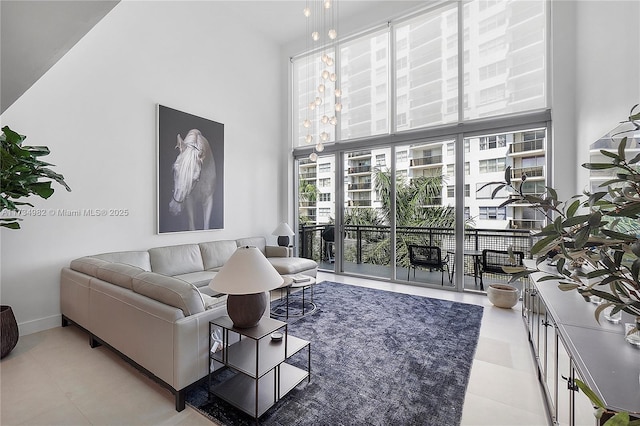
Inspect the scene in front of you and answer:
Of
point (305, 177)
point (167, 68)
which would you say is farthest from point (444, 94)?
point (167, 68)

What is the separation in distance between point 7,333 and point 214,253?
7.51ft

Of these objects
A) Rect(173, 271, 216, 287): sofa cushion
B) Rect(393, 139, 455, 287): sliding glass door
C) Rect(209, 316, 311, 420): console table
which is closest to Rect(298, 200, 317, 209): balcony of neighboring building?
Rect(393, 139, 455, 287): sliding glass door

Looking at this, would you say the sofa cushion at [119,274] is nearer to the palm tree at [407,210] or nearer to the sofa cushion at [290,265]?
the sofa cushion at [290,265]

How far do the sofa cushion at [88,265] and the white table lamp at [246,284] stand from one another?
1632 mm

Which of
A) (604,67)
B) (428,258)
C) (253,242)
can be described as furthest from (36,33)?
(428,258)

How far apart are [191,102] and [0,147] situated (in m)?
3.42

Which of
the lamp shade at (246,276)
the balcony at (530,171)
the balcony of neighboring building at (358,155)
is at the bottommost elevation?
the lamp shade at (246,276)

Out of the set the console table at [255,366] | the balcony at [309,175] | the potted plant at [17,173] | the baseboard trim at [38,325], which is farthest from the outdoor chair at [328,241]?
the potted plant at [17,173]

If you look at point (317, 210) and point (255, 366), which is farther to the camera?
point (317, 210)

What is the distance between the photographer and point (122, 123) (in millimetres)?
3688

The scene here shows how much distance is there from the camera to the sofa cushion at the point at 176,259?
149 inches

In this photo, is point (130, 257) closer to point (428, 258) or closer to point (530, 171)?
point (428, 258)

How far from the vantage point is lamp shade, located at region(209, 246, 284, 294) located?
1811mm

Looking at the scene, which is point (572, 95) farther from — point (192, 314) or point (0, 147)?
point (0, 147)
